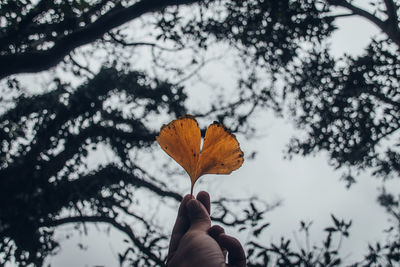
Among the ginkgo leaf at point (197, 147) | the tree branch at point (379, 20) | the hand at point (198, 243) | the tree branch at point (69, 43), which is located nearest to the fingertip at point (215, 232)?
the hand at point (198, 243)

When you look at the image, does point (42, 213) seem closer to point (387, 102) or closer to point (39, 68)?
point (39, 68)

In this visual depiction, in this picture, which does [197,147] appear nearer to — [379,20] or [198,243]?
[198,243]

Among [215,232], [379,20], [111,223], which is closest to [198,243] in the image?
[215,232]

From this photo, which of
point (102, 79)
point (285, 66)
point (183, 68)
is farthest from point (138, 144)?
point (285, 66)

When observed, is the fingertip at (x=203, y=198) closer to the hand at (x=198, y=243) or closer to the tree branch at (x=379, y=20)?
the hand at (x=198, y=243)

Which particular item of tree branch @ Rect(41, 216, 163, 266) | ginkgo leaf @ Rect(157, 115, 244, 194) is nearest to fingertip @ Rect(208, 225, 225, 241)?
ginkgo leaf @ Rect(157, 115, 244, 194)

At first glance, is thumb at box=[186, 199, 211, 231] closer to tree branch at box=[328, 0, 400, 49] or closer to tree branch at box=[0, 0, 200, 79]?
Answer: tree branch at box=[0, 0, 200, 79]

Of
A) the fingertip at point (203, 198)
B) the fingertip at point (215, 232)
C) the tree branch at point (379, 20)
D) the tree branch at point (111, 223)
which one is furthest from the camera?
the tree branch at point (111, 223)
